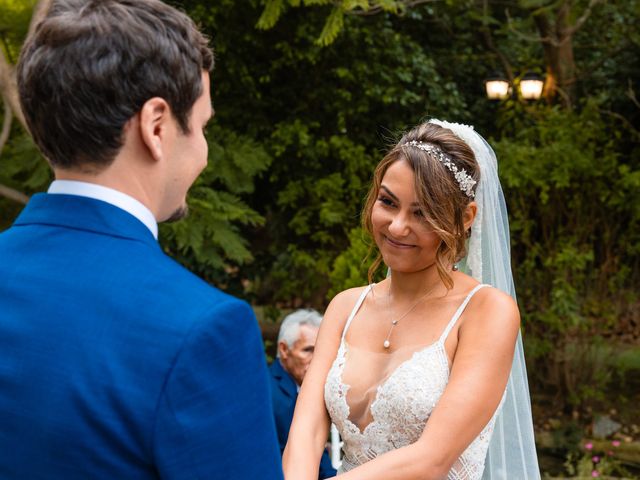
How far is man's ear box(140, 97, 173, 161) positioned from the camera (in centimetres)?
107

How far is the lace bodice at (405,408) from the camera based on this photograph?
2.25 m

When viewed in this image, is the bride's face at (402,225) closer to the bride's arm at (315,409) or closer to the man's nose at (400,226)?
the man's nose at (400,226)

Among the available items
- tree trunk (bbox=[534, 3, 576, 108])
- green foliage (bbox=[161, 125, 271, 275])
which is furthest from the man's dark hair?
tree trunk (bbox=[534, 3, 576, 108])

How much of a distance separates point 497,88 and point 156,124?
927 centimetres

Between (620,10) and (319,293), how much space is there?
17.3 ft

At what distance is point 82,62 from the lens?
1058 millimetres

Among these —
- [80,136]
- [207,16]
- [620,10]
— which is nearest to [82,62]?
[80,136]

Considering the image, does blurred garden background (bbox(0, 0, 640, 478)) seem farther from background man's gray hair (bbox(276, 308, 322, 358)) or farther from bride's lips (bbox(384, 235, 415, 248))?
bride's lips (bbox(384, 235, 415, 248))

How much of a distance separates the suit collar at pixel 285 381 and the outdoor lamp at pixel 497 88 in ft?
20.3

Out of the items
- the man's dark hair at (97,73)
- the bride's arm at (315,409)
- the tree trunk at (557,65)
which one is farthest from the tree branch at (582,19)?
the man's dark hair at (97,73)

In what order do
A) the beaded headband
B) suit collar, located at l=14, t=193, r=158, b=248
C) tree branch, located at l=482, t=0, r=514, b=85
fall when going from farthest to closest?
tree branch, located at l=482, t=0, r=514, b=85, the beaded headband, suit collar, located at l=14, t=193, r=158, b=248

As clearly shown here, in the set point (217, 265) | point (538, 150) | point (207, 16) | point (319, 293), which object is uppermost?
point (207, 16)

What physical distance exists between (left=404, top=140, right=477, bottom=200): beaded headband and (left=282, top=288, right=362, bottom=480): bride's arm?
20.1 inches

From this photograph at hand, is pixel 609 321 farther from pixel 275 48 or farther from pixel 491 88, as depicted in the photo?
pixel 275 48
